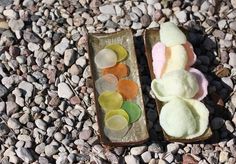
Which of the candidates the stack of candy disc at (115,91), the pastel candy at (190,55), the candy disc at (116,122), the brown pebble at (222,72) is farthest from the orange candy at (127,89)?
the brown pebble at (222,72)

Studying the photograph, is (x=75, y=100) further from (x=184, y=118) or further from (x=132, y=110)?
(x=184, y=118)

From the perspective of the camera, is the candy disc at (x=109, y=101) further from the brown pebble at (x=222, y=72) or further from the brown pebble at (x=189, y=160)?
the brown pebble at (x=222, y=72)

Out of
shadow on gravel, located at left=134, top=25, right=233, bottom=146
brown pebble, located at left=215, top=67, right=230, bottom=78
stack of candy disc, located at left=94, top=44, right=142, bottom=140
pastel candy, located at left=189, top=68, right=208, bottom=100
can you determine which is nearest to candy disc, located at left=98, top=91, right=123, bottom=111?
stack of candy disc, located at left=94, top=44, right=142, bottom=140

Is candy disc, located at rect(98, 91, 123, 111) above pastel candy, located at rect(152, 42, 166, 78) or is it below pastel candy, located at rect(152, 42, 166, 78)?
below

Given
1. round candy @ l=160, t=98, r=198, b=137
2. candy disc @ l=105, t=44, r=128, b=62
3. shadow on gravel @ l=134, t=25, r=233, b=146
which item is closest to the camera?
round candy @ l=160, t=98, r=198, b=137

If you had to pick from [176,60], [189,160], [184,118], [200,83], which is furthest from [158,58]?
[189,160]

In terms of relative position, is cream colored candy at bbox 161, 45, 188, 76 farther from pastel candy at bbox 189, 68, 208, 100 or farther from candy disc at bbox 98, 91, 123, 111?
candy disc at bbox 98, 91, 123, 111

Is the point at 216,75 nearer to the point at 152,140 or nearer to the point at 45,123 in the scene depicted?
the point at 152,140
